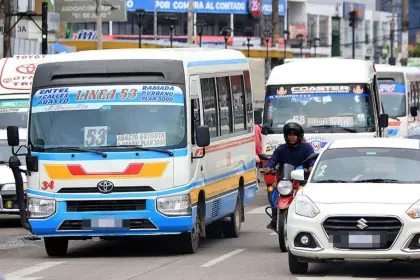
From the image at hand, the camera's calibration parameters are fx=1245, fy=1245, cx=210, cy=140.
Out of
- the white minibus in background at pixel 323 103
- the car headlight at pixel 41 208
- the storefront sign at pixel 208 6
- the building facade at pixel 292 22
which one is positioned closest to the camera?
the car headlight at pixel 41 208

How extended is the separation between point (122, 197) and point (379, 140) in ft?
10.9

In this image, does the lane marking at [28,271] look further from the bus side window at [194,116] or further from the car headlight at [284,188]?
the car headlight at [284,188]

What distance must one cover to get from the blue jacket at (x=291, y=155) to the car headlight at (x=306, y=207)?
118 inches

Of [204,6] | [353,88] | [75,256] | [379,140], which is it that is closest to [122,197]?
[75,256]

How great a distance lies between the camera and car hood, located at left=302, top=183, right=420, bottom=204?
1277 cm

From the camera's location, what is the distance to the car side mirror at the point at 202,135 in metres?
15.8

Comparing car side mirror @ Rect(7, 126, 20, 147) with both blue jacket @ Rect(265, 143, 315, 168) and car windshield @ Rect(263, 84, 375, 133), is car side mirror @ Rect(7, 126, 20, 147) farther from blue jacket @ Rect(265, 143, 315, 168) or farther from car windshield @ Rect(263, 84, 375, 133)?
car windshield @ Rect(263, 84, 375, 133)

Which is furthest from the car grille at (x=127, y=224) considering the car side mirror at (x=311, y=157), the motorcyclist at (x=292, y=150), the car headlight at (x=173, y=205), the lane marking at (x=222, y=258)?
the car side mirror at (x=311, y=157)

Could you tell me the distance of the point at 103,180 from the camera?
15.5 m

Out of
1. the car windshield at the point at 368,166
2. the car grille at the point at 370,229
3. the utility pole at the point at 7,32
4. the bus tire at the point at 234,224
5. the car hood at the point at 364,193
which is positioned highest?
the utility pole at the point at 7,32

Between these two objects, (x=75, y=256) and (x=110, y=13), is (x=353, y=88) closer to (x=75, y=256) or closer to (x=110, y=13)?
(x=75, y=256)

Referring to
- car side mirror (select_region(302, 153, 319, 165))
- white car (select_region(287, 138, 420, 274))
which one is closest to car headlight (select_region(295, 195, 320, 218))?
white car (select_region(287, 138, 420, 274))

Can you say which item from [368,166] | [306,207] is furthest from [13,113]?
[306,207]

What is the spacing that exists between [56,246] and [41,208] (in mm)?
912
